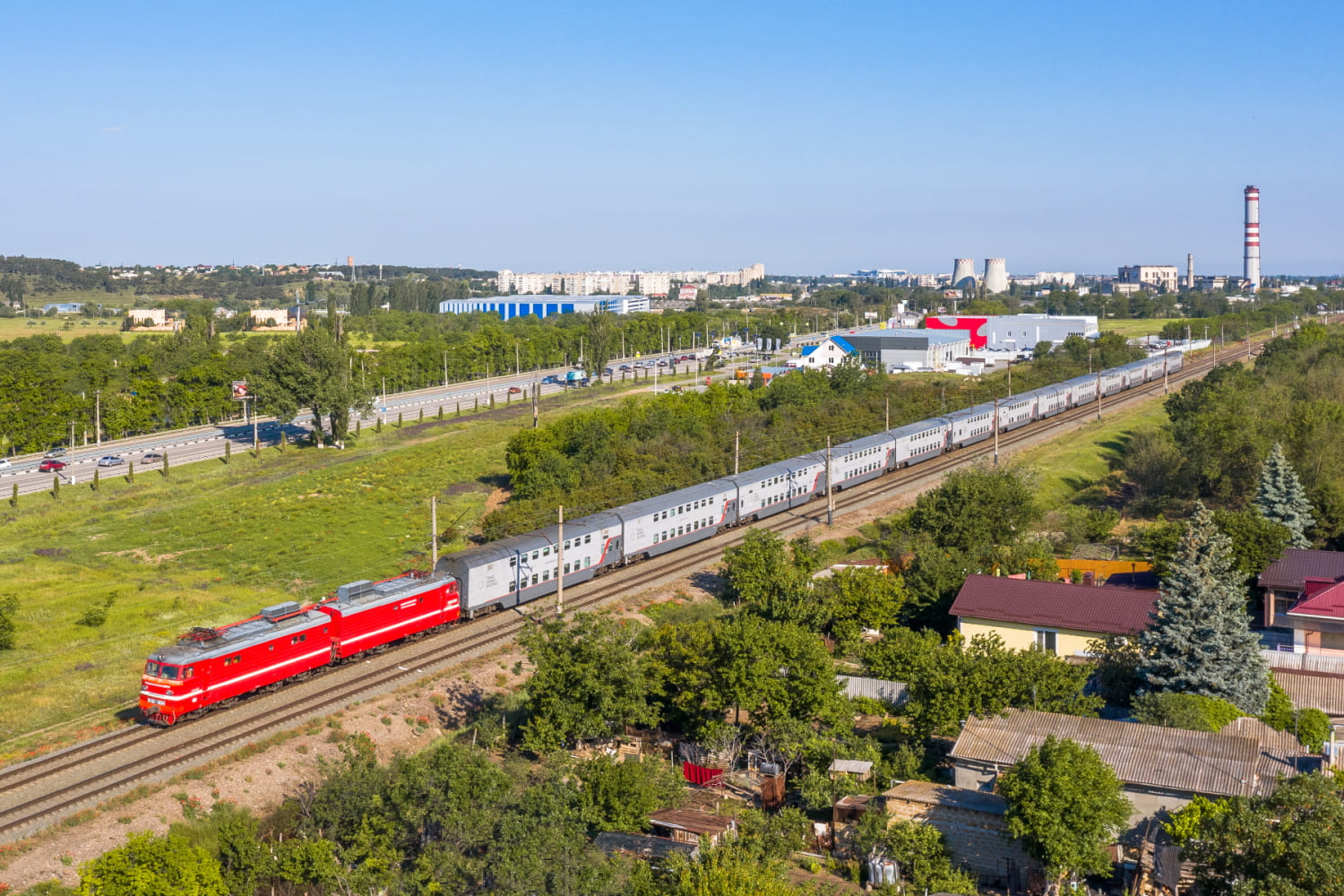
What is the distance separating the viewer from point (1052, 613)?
38531mm

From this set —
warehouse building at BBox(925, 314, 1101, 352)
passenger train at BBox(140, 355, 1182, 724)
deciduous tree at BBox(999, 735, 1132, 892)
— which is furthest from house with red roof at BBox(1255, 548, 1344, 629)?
warehouse building at BBox(925, 314, 1101, 352)

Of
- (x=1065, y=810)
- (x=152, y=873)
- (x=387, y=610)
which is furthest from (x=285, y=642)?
(x=1065, y=810)

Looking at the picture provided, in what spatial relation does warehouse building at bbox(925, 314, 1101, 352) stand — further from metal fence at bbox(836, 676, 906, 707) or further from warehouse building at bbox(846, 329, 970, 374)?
metal fence at bbox(836, 676, 906, 707)

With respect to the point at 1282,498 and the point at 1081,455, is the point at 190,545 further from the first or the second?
the point at 1081,455

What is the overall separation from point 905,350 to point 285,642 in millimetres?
119693

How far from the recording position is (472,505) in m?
68.8

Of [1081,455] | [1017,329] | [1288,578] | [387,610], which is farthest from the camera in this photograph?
[1017,329]

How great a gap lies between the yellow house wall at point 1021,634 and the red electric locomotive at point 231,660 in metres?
21.8

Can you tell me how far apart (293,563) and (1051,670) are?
38.1 m

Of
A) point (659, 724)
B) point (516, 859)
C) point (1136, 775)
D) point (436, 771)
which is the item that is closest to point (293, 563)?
point (659, 724)

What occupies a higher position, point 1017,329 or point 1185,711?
point 1017,329

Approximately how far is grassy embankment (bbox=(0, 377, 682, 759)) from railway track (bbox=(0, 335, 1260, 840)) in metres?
2.82

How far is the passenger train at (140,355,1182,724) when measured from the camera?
1284 inches

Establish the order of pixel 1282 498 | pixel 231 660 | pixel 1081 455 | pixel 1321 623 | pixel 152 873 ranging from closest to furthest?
pixel 152 873
pixel 231 660
pixel 1321 623
pixel 1282 498
pixel 1081 455
